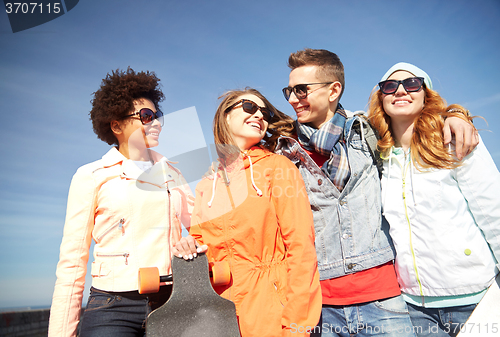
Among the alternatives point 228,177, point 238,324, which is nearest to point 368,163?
point 228,177

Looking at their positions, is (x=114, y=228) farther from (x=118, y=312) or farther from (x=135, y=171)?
(x=118, y=312)

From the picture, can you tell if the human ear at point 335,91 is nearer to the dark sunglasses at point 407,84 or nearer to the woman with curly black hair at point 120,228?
the dark sunglasses at point 407,84

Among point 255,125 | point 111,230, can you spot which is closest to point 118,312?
point 111,230

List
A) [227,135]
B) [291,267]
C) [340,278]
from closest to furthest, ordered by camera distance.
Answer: [291,267], [340,278], [227,135]

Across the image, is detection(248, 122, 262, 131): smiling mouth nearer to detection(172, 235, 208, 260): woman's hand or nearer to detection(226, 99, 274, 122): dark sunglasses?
detection(226, 99, 274, 122): dark sunglasses

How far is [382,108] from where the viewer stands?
124 inches

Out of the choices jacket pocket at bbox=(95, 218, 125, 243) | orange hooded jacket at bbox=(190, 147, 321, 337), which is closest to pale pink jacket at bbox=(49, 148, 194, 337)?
jacket pocket at bbox=(95, 218, 125, 243)

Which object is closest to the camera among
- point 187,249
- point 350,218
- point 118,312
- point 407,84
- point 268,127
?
point 187,249

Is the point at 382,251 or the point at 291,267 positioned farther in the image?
the point at 382,251

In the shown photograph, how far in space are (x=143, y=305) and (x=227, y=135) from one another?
1.58 meters

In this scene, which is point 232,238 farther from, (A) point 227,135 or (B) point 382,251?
(B) point 382,251

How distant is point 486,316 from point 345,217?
122 cm

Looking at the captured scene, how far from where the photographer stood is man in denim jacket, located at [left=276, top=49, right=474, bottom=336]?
2.48m

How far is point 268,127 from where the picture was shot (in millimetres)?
3230
